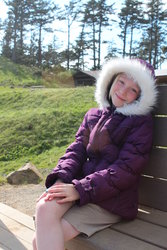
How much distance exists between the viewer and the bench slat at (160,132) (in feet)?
6.19

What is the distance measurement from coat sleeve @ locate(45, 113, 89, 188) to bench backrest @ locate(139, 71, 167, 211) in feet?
1.27

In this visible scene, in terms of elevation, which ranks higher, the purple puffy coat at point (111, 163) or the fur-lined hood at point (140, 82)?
the fur-lined hood at point (140, 82)

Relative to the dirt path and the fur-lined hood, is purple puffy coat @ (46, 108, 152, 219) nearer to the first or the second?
the fur-lined hood

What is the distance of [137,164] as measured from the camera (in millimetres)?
1710

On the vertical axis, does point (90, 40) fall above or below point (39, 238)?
above

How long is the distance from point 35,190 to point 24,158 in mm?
2383

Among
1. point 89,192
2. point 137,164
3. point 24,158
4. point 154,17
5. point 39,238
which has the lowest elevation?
point 24,158

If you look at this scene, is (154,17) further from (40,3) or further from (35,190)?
(35,190)

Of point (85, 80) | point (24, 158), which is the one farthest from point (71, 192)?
point (85, 80)

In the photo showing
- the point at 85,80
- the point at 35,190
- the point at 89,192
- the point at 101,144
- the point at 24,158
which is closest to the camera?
the point at 89,192

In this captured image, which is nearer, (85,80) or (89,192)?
(89,192)

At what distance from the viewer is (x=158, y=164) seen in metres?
1.92

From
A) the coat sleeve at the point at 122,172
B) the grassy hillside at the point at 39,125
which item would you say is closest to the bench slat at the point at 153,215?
the coat sleeve at the point at 122,172

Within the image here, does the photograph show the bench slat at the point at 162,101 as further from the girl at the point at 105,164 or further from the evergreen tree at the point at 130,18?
the evergreen tree at the point at 130,18
